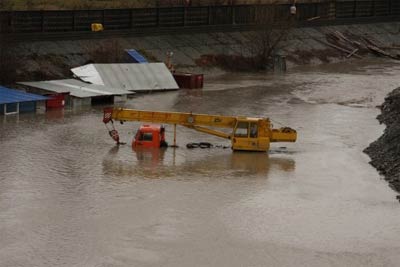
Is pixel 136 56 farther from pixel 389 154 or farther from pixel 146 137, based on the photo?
pixel 389 154

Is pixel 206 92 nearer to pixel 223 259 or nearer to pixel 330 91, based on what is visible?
pixel 330 91

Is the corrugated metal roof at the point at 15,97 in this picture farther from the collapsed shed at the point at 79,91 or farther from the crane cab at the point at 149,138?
the crane cab at the point at 149,138

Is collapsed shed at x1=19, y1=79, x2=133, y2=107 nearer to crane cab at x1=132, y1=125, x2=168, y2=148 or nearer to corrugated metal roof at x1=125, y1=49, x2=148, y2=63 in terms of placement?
corrugated metal roof at x1=125, y1=49, x2=148, y2=63

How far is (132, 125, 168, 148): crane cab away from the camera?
1590 inches

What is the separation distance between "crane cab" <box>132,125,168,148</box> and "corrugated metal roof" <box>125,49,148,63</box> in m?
21.1

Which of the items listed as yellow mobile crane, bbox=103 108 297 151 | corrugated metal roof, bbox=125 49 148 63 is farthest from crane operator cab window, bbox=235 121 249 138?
corrugated metal roof, bbox=125 49 148 63

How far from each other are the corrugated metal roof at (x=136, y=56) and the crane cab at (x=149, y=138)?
2106 centimetres

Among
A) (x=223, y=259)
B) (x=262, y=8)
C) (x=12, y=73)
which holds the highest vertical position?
(x=262, y=8)

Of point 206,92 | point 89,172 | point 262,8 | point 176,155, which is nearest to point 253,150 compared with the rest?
point 176,155

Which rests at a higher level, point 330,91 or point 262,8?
point 262,8

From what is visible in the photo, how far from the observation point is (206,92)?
190ft

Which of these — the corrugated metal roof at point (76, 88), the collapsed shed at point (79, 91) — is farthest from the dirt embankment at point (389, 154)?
the corrugated metal roof at point (76, 88)

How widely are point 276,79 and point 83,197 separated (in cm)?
3443

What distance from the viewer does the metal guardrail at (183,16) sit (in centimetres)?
6188
